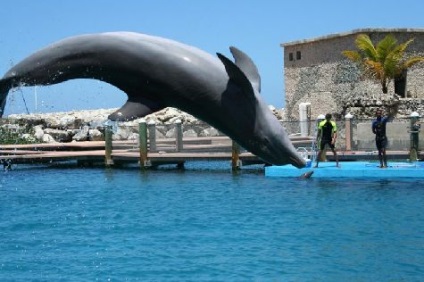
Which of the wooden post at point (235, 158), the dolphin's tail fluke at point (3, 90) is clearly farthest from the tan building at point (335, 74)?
the dolphin's tail fluke at point (3, 90)

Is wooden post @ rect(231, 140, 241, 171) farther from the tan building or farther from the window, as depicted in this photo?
the window

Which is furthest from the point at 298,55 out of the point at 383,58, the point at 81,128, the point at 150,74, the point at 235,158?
the point at 150,74

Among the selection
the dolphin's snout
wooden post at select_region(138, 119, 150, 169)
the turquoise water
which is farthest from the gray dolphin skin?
wooden post at select_region(138, 119, 150, 169)

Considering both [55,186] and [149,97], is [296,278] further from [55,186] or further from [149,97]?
[55,186]

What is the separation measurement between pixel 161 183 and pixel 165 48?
16.4m

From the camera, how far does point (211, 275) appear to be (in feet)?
32.0

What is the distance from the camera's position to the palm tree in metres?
36.9

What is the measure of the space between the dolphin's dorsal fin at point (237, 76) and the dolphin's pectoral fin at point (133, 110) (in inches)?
19.2

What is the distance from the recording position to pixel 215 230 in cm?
1295

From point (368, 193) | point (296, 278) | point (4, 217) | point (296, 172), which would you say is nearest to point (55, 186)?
point (4, 217)

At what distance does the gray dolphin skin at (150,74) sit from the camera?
13.6 ft

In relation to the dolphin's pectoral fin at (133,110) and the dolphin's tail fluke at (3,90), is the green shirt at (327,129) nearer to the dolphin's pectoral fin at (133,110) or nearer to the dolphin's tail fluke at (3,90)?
the dolphin's pectoral fin at (133,110)

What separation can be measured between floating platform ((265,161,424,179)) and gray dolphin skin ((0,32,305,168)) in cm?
1373

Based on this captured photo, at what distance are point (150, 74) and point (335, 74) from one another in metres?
36.0
